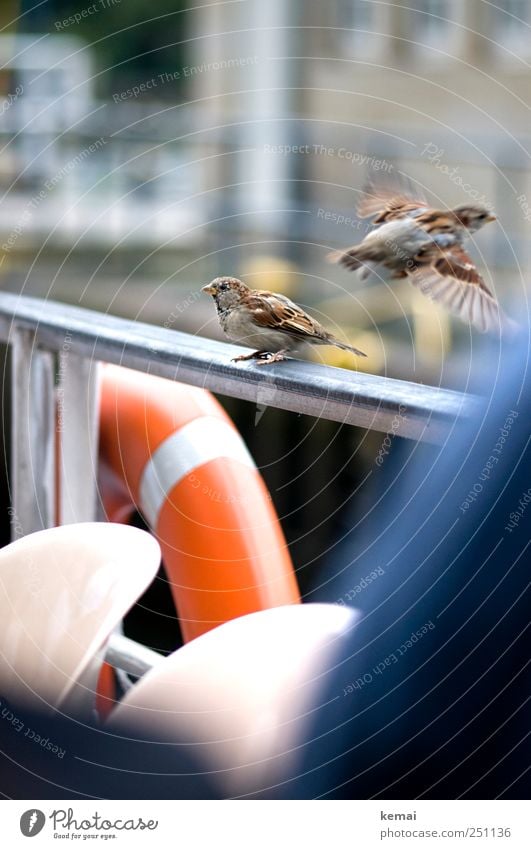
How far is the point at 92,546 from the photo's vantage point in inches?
19.6

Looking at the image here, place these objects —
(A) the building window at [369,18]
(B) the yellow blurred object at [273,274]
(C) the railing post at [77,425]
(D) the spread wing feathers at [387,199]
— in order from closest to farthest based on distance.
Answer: (D) the spread wing feathers at [387,199]
(C) the railing post at [77,425]
(A) the building window at [369,18]
(B) the yellow blurred object at [273,274]

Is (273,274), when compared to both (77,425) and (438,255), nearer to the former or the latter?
(77,425)

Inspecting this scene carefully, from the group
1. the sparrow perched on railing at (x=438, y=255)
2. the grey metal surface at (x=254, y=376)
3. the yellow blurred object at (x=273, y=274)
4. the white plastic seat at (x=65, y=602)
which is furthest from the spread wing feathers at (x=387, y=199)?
the yellow blurred object at (x=273, y=274)

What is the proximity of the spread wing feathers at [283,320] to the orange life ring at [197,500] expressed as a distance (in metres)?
0.13

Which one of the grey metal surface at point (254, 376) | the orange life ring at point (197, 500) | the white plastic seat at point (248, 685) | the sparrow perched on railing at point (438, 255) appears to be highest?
the sparrow perched on railing at point (438, 255)

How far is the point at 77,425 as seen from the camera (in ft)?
2.24

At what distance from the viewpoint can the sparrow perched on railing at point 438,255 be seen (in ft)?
1.69

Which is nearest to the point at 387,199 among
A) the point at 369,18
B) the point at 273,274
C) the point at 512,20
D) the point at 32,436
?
the point at 512,20

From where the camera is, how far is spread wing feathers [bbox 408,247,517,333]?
1.66ft

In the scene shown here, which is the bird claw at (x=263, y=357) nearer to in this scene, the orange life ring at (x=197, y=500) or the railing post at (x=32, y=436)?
the orange life ring at (x=197, y=500)

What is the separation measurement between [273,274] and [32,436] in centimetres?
88

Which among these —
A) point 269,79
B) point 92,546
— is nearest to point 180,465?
point 92,546
